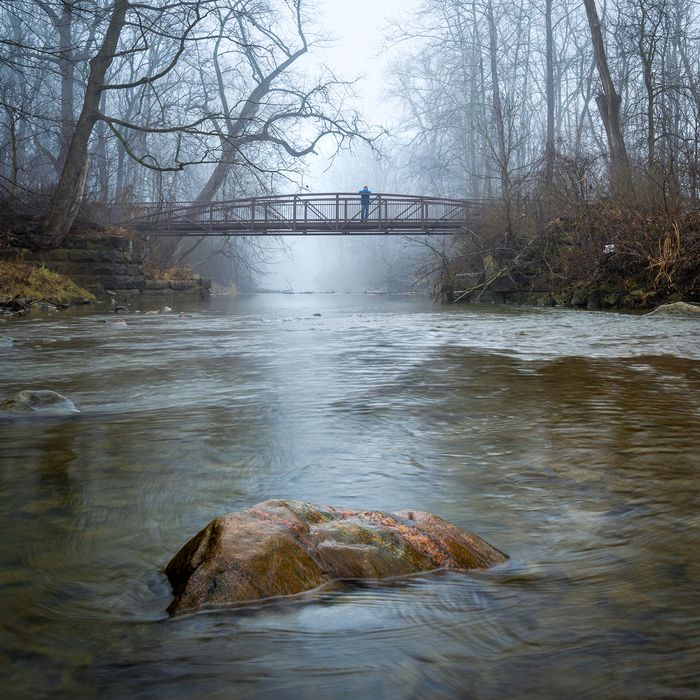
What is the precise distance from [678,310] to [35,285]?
12.7 metres

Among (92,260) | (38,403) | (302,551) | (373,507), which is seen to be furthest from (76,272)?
(302,551)

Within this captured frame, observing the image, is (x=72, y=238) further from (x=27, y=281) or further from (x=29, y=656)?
(x=29, y=656)

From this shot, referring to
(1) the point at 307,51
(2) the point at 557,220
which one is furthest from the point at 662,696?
(1) the point at 307,51

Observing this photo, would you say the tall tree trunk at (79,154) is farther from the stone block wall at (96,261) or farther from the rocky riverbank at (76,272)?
the rocky riverbank at (76,272)

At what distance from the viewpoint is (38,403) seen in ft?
12.1

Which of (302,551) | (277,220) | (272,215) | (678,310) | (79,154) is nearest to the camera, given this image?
(302,551)

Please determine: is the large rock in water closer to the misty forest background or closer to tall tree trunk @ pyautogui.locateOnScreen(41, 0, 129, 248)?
the misty forest background

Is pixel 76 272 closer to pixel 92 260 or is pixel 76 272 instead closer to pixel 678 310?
pixel 92 260

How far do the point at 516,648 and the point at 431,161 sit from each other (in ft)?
142

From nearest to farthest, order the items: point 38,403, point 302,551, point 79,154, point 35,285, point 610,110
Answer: point 302,551 → point 38,403 → point 35,285 → point 79,154 → point 610,110

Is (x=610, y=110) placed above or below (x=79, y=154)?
above

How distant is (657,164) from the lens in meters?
13.3

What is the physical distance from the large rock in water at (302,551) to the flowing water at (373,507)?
51 millimetres

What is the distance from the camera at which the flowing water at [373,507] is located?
1221mm
